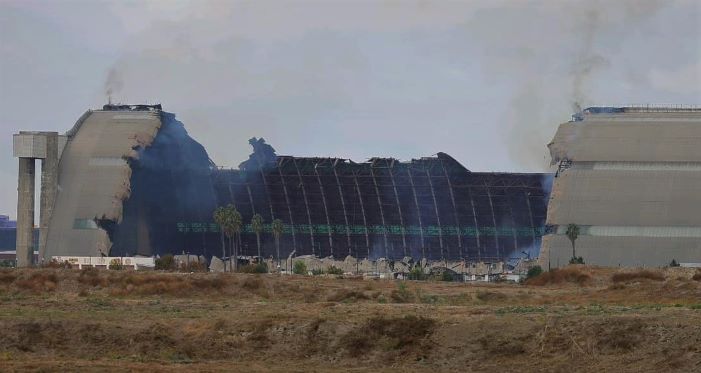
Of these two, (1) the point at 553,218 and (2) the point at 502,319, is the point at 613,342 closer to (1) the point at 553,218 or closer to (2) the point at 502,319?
(2) the point at 502,319

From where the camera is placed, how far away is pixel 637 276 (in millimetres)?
131000

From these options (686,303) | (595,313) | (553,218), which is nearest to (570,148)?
(553,218)

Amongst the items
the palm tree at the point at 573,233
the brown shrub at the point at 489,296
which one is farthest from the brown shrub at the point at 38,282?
the palm tree at the point at 573,233

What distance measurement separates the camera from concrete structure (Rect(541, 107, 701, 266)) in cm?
18825

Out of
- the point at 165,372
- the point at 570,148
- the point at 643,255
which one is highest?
the point at 570,148

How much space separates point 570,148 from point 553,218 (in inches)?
375

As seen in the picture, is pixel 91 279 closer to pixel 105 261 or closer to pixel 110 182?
pixel 105 261

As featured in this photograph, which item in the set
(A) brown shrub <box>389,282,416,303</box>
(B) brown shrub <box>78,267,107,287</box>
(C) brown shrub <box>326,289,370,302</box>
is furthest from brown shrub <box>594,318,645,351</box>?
(B) brown shrub <box>78,267,107,287</box>

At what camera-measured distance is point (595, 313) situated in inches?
3142

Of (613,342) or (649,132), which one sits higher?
(649,132)

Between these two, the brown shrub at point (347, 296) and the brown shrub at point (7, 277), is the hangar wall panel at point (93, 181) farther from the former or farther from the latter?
the brown shrub at point (347, 296)

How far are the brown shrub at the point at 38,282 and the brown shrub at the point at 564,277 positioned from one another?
44.9m

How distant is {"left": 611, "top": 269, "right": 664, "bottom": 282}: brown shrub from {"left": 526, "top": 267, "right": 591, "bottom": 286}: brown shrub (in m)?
2.89

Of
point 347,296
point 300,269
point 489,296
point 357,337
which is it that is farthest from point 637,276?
point 357,337
